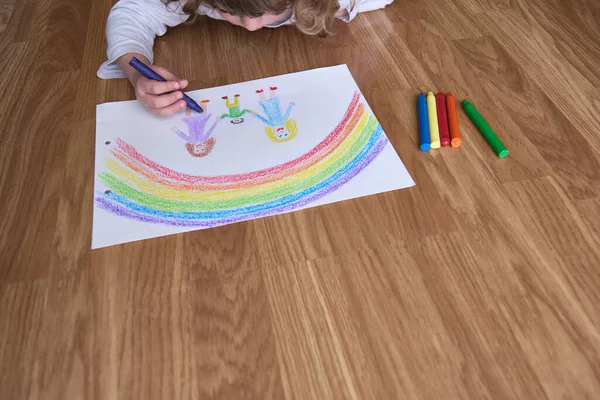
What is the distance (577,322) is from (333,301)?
25 cm

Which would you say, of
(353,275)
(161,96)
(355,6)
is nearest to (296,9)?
(355,6)

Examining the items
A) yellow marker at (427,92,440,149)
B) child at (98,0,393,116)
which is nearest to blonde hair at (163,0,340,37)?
child at (98,0,393,116)

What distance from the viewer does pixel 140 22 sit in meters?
0.90

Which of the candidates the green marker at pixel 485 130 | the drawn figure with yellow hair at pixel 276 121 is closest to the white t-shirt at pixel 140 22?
the drawn figure with yellow hair at pixel 276 121

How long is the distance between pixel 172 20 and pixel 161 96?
0.24 meters

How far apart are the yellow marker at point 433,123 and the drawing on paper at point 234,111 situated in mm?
267

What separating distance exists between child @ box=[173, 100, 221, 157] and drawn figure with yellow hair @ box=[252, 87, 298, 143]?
7cm

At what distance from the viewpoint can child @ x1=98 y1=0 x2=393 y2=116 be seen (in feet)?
2.50

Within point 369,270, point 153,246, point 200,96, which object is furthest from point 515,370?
point 200,96

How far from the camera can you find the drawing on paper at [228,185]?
64cm

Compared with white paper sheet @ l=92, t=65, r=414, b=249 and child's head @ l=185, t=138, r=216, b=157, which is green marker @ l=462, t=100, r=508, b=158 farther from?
child's head @ l=185, t=138, r=216, b=157

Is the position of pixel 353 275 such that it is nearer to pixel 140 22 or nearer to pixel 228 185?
pixel 228 185

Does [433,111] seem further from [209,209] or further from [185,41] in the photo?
[185,41]

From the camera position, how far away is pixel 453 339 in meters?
0.52
